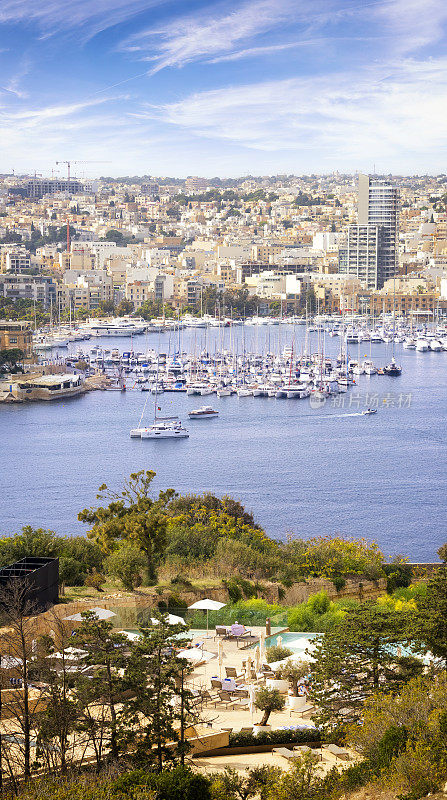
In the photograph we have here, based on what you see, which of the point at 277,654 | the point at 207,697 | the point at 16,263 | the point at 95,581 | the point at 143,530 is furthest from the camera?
Result: the point at 16,263

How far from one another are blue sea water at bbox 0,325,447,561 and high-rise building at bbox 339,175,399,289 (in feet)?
81.4

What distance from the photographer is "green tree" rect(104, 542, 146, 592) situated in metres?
7.10

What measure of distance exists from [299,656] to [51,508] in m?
9.39

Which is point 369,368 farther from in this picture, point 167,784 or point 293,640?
point 167,784

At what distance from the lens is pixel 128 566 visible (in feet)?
23.4

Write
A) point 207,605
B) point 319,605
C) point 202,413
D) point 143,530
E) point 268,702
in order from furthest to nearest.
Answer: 1. point 202,413
2. point 143,530
3. point 319,605
4. point 207,605
5. point 268,702

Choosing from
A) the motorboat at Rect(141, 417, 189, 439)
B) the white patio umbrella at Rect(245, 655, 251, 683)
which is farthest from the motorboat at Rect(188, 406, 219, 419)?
the white patio umbrella at Rect(245, 655, 251, 683)

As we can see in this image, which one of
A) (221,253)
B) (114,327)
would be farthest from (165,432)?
(221,253)

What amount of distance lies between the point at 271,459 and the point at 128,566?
423 inches

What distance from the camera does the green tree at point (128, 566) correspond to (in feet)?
23.3

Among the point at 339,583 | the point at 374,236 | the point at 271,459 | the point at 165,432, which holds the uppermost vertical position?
the point at 374,236

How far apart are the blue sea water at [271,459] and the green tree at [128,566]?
5178mm

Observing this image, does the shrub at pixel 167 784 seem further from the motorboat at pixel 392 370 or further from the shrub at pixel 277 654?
the motorboat at pixel 392 370

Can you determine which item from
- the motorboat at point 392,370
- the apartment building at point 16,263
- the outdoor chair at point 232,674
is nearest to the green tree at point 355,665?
the outdoor chair at point 232,674
